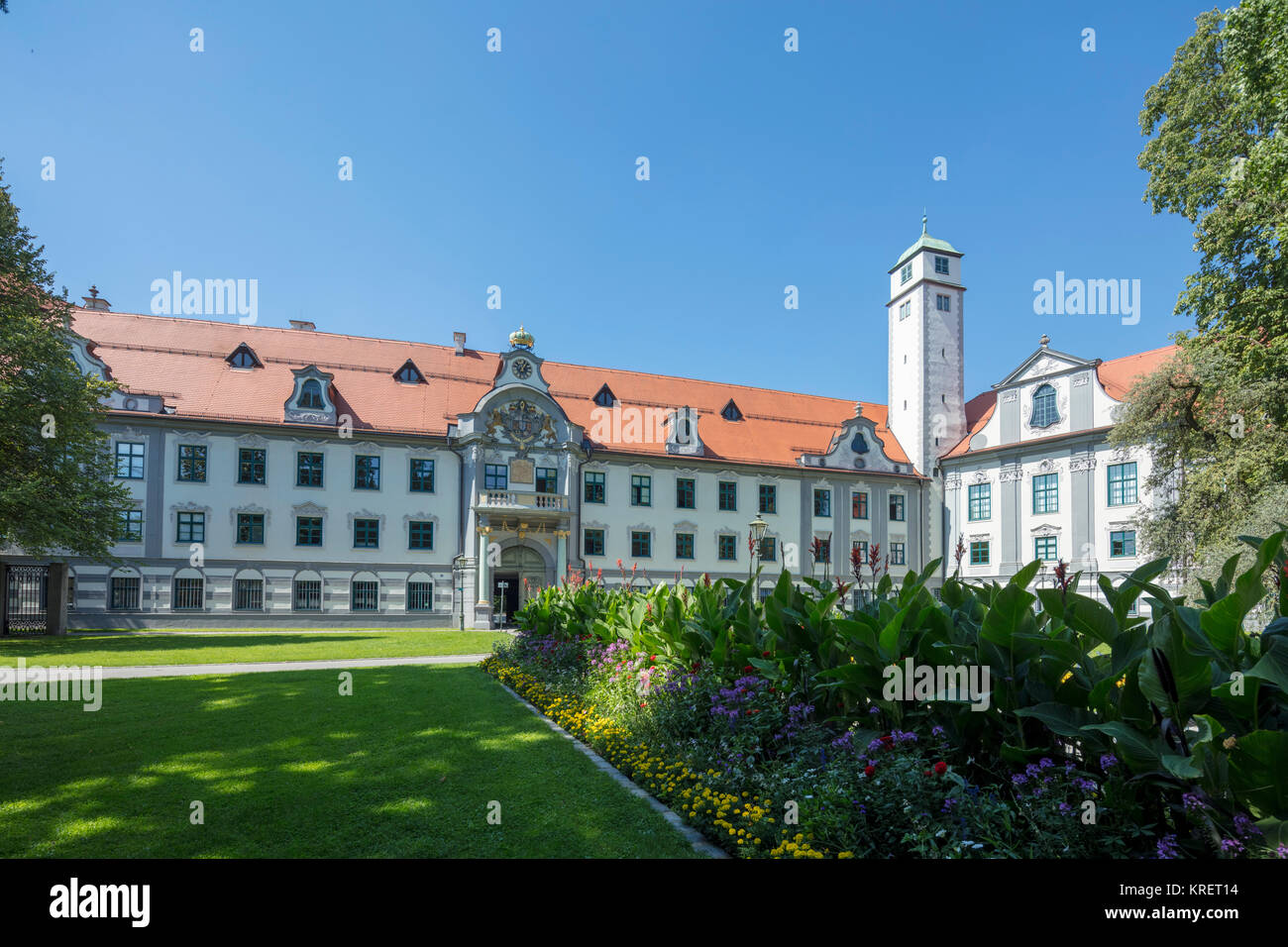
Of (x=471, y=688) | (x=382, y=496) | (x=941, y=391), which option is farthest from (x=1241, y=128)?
(x=382, y=496)

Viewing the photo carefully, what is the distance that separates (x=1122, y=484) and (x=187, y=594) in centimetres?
4198

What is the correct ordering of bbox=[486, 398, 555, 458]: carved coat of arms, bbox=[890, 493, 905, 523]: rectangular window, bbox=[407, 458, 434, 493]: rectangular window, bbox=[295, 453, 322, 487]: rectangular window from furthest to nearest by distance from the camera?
bbox=[890, 493, 905, 523]: rectangular window < bbox=[486, 398, 555, 458]: carved coat of arms < bbox=[407, 458, 434, 493]: rectangular window < bbox=[295, 453, 322, 487]: rectangular window

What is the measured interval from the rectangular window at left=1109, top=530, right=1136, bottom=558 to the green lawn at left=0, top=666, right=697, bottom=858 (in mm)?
33139

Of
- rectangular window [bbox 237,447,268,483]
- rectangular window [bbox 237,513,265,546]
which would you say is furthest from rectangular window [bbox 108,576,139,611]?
rectangular window [bbox 237,447,268,483]

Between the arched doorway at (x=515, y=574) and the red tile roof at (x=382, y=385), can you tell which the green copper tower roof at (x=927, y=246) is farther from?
the arched doorway at (x=515, y=574)

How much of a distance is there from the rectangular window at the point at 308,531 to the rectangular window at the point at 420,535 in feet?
12.5

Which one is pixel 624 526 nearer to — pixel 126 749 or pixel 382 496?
pixel 382 496

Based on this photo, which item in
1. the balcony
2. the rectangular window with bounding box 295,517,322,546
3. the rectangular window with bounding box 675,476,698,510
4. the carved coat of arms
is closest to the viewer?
the rectangular window with bounding box 295,517,322,546

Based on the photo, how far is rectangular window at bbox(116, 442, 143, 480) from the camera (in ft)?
96.6

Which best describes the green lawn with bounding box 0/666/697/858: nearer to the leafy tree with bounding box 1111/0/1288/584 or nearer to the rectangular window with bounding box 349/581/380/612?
the leafy tree with bounding box 1111/0/1288/584

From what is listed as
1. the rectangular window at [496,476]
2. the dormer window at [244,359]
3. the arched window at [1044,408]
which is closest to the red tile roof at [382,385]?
the dormer window at [244,359]

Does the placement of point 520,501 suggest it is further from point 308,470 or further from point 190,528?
point 190,528

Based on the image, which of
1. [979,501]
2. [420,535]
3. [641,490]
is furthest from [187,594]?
[979,501]

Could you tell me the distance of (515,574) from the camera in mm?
34250
